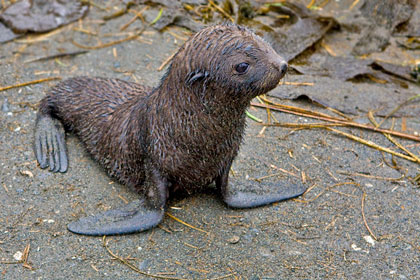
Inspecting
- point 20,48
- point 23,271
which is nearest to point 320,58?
point 20,48

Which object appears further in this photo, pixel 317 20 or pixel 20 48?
pixel 317 20

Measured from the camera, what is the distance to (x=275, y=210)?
4109mm

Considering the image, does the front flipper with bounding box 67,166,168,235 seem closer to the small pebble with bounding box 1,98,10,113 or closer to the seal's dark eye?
the seal's dark eye

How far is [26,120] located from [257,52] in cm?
257

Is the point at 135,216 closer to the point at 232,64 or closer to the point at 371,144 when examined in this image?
the point at 232,64

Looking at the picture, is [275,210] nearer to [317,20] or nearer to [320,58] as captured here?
[320,58]

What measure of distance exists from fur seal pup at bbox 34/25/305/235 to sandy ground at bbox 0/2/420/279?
12 cm

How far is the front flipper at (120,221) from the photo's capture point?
375cm

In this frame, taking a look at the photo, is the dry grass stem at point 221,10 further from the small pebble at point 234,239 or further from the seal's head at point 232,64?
the small pebble at point 234,239

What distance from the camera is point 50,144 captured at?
15.1 ft

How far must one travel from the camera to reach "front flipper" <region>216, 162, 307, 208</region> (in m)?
4.06

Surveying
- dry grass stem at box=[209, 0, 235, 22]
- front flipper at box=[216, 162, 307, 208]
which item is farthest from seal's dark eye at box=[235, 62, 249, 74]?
dry grass stem at box=[209, 0, 235, 22]

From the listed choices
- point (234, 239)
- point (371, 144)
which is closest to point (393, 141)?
point (371, 144)

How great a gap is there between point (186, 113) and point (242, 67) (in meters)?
0.51
